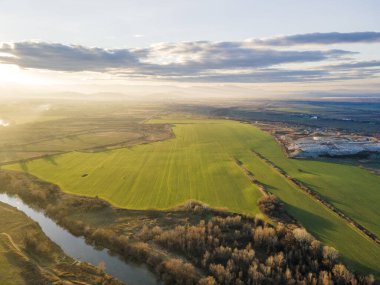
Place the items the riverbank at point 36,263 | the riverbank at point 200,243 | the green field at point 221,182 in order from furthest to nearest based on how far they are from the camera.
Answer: the green field at point 221,182
the riverbank at point 200,243
the riverbank at point 36,263

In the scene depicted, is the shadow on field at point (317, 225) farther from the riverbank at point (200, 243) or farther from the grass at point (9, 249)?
the grass at point (9, 249)

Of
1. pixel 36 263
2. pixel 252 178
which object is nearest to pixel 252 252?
pixel 36 263

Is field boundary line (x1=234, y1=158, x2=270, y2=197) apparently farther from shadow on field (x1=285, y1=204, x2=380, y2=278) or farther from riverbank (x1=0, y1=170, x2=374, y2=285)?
riverbank (x1=0, y1=170, x2=374, y2=285)

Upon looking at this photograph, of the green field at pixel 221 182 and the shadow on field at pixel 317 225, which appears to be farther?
the green field at pixel 221 182

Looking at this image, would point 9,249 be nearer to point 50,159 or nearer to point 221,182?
point 221,182

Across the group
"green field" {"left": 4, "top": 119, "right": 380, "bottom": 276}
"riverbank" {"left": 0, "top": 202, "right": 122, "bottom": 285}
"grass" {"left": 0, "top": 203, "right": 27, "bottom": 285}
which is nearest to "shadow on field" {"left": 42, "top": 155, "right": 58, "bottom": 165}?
"green field" {"left": 4, "top": 119, "right": 380, "bottom": 276}

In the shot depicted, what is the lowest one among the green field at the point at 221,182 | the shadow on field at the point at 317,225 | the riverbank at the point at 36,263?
the riverbank at the point at 36,263

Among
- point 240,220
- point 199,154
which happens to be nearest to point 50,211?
point 240,220

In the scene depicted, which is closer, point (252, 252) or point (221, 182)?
point (252, 252)

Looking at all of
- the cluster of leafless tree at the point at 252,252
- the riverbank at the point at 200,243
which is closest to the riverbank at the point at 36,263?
the riverbank at the point at 200,243
